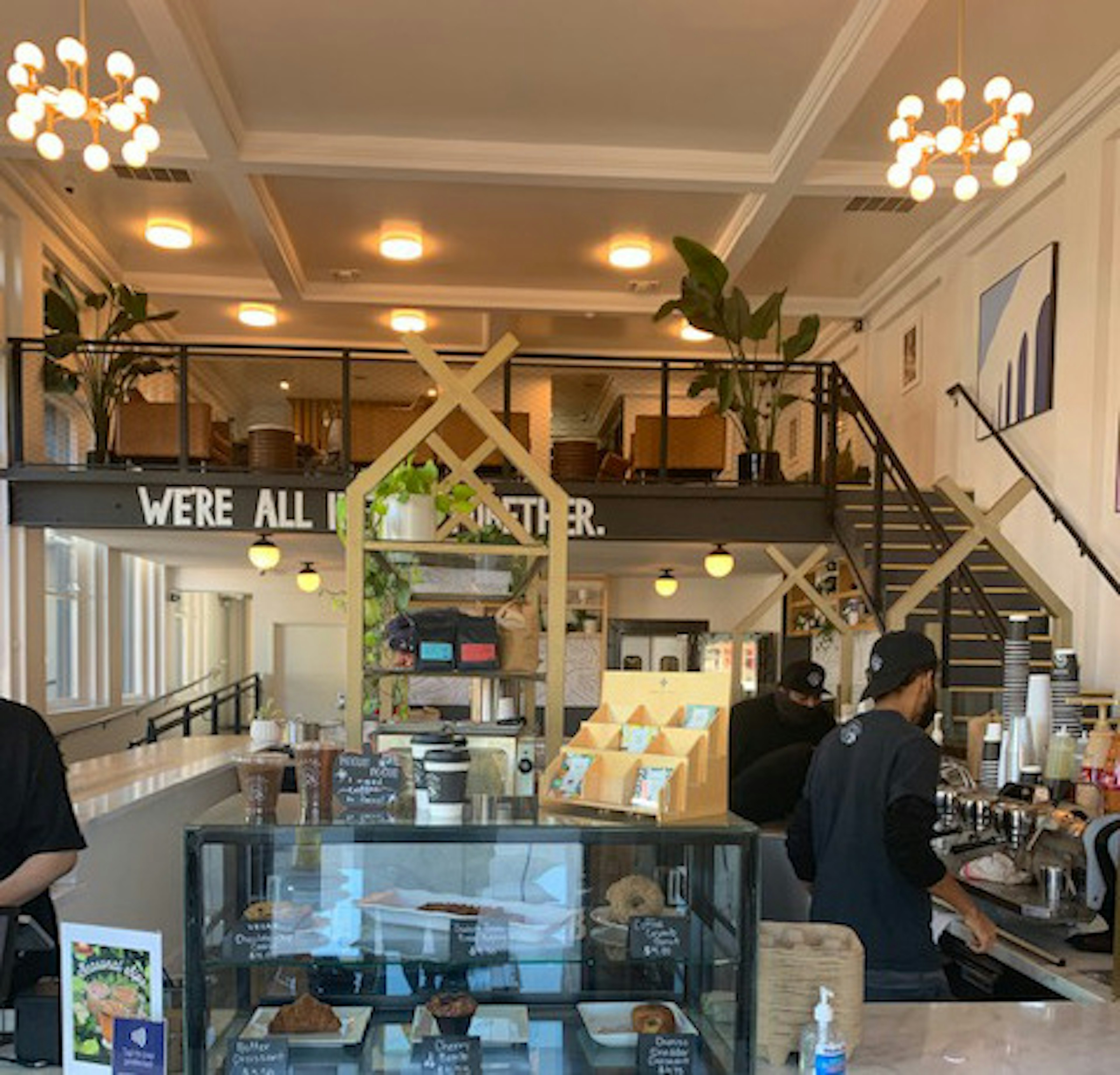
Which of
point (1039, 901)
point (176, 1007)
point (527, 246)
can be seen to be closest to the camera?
point (176, 1007)

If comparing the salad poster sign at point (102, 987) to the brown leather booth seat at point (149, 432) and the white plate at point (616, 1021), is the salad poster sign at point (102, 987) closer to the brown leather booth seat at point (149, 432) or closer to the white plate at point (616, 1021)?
the white plate at point (616, 1021)

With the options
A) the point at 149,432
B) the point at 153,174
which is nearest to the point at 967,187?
the point at 153,174

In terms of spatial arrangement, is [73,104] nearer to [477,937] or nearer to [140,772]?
[140,772]

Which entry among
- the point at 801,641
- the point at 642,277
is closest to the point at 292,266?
the point at 642,277

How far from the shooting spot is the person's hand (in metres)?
2.33

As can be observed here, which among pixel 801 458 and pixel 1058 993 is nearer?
pixel 1058 993

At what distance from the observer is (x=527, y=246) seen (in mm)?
8469

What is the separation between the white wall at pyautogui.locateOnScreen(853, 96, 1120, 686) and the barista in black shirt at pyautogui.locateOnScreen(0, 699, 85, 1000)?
18.0 feet

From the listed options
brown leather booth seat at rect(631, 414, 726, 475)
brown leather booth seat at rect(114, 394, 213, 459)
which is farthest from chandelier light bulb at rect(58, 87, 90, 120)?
brown leather booth seat at rect(631, 414, 726, 475)

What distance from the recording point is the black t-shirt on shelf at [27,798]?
204 centimetres

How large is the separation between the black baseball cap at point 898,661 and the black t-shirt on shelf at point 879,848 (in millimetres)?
71

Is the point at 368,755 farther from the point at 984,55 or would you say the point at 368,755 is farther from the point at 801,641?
the point at 801,641

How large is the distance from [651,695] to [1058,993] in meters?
1.32

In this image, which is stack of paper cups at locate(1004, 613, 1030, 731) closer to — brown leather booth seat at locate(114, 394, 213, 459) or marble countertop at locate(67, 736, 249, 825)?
marble countertop at locate(67, 736, 249, 825)
